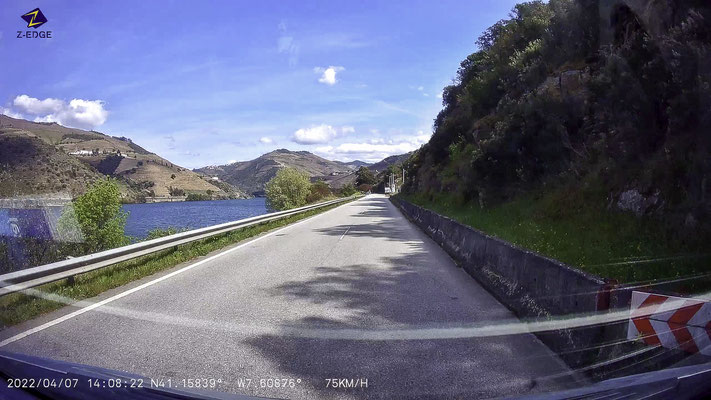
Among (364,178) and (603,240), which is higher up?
(364,178)

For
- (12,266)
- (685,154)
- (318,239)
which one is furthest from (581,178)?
(12,266)

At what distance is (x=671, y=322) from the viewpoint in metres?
3.82

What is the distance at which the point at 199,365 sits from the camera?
4.84 meters

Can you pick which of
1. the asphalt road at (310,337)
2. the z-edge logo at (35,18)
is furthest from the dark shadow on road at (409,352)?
the z-edge logo at (35,18)

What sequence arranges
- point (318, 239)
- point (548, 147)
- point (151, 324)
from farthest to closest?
1. point (318, 239)
2. point (548, 147)
3. point (151, 324)

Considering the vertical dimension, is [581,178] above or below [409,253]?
above

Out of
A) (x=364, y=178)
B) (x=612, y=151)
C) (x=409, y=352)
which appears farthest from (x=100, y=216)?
(x=364, y=178)

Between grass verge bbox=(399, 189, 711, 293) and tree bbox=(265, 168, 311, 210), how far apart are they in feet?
166

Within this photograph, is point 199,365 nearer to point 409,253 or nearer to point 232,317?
point 232,317

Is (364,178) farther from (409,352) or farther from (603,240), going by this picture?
(409,352)

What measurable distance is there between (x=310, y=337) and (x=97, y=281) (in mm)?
5303

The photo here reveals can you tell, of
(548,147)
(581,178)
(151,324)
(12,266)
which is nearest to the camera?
(151,324)

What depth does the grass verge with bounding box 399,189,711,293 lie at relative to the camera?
6.16 meters

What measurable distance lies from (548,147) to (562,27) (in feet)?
25.4
